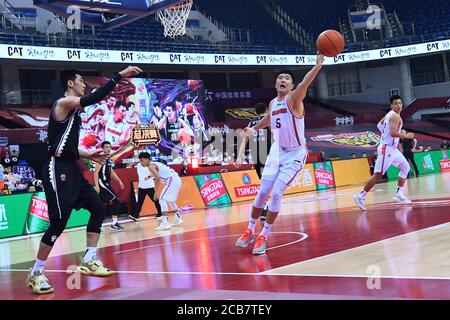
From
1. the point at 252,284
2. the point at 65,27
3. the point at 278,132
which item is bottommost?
the point at 252,284

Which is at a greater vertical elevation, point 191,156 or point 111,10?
point 111,10

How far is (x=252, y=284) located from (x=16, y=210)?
10.3 metres

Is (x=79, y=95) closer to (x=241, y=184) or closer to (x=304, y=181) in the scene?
(x=241, y=184)

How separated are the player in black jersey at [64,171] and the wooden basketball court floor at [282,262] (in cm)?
41

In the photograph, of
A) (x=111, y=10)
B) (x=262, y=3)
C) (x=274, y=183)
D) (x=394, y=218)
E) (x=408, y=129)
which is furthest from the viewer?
(x=262, y=3)

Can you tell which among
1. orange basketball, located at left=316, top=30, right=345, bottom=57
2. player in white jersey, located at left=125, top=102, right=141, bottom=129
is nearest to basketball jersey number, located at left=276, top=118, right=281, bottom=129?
orange basketball, located at left=316, top=30, right=345, bottom=57

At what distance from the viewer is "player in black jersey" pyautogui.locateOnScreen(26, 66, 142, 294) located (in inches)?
233

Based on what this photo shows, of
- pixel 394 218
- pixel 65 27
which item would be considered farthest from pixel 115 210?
pixel 65 27

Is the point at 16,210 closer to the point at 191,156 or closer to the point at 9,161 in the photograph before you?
the point at 9,161

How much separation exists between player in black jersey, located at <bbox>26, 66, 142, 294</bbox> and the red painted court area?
39 cm

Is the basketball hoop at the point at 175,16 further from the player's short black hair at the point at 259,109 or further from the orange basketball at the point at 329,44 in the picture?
the orange basketball at the point at 329,44

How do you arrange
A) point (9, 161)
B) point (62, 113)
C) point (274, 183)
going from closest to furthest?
point (62, 113) → point (274, 183) → point (9, 161)

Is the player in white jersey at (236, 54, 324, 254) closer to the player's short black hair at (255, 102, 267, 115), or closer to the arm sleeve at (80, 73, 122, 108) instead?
the arm sleeve at (80, 73, 122, 108)

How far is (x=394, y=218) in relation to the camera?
9.44 meters
